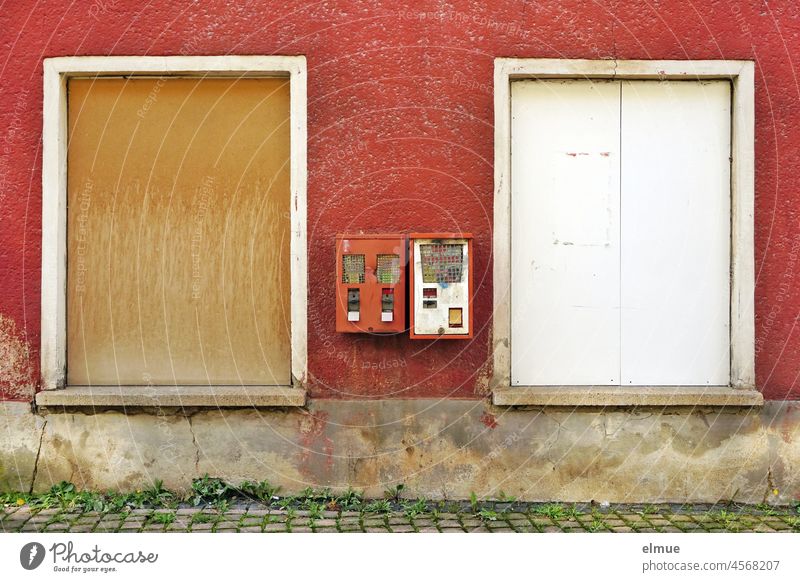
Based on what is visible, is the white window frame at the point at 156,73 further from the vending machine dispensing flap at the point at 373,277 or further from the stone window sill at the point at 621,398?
the stone window sill at the point at 621,398

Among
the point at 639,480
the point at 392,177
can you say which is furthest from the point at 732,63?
the point at 639,480

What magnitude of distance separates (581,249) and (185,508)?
3.43 m

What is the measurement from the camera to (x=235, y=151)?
620 centimetres

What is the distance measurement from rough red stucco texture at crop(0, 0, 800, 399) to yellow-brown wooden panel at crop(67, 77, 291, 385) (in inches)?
12.3

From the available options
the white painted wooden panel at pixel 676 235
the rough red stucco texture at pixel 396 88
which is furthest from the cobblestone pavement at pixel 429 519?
the white painted wooden panel at pixel 676 235

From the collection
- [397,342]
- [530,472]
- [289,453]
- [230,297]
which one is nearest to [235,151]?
[230,297]

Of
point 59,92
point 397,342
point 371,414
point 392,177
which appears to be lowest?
point 371,414

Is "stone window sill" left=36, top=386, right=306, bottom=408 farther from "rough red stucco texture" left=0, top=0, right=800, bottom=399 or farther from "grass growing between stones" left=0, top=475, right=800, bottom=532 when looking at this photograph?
"grass growing between stones" left=0, top=475, right=800, bottom=532

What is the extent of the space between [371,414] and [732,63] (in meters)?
3.65

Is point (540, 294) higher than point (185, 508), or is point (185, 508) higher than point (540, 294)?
point (540, 294)

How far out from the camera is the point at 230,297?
6.21 meters

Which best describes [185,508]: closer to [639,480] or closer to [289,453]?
[289,453]

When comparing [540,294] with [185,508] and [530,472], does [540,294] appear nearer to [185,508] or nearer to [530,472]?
[530,472]
